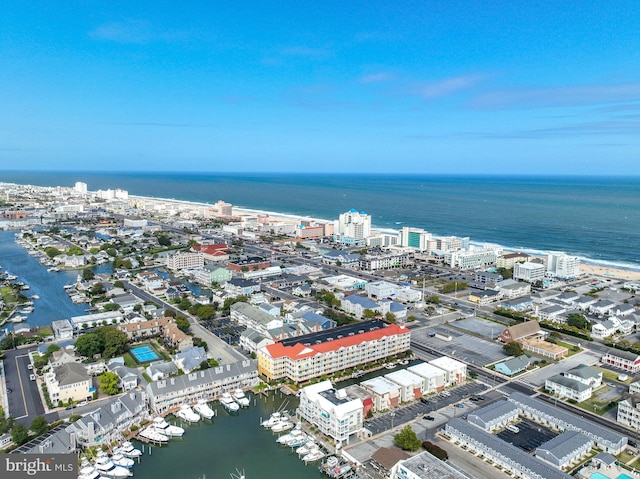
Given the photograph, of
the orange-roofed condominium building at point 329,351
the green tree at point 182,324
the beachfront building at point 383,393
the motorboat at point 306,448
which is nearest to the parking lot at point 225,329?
the green tree at point 182,324

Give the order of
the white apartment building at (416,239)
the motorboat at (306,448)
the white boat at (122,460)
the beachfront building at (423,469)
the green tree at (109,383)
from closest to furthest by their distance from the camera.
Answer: the beachfront building at (423,469) → the white boat at (122,460) → the motorboat at (306,448) → the green tree at (109,383) → the white apartment building at (416,239)

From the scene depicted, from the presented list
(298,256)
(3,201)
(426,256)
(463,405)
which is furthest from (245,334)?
(3,201)

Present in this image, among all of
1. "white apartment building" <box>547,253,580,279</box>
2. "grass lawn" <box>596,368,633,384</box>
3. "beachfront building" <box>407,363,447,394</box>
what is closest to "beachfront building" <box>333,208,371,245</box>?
"white apartment building" <box>547,253,580,279</box>

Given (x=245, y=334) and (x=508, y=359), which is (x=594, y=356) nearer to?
(x=508, y=359)

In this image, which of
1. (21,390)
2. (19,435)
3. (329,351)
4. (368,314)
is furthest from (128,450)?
(368,314)

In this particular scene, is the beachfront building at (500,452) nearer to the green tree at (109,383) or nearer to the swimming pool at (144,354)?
the green tree at (109,383)

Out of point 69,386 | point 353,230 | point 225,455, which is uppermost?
point 353,230

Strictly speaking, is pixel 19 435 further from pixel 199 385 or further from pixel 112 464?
pixel 199 385
